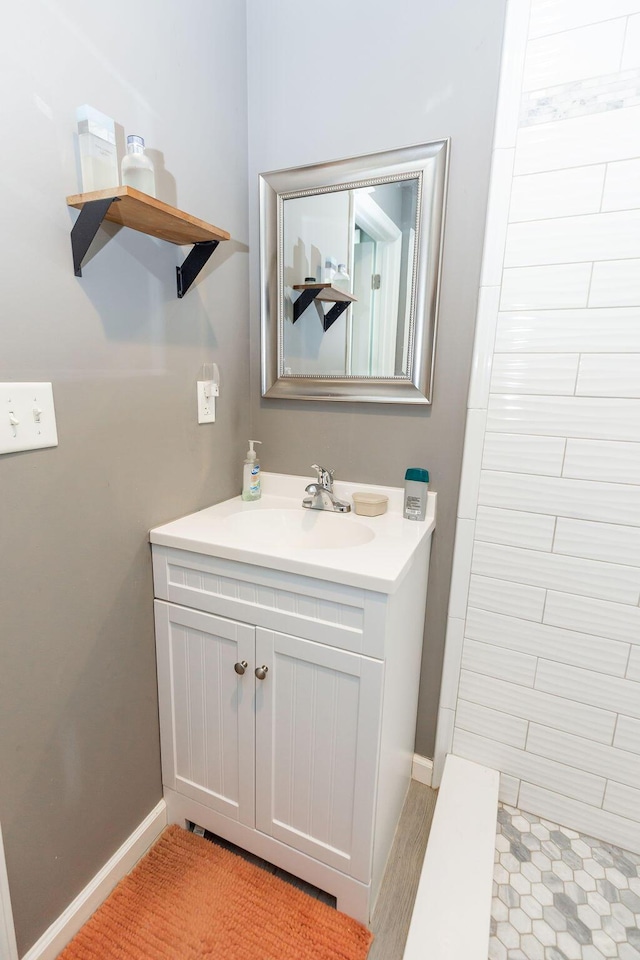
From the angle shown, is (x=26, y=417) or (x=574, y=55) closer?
(x=26, y=417)

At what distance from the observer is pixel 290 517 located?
1.43 meters

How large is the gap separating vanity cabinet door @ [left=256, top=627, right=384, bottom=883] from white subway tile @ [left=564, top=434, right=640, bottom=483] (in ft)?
2.31

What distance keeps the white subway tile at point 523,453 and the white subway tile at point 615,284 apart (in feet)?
1.11

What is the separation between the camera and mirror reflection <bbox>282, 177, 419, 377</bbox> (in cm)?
126

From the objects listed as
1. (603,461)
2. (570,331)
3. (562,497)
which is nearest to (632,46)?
(570,331)

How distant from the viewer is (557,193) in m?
1.09

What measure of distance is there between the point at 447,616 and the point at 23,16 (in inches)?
62.6

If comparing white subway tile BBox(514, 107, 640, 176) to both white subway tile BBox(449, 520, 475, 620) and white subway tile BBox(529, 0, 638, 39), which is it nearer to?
white subway tile BBox(529, 0, 638, 39)

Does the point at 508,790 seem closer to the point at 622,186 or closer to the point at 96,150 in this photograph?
the point at 622,186

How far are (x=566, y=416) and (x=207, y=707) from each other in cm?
118

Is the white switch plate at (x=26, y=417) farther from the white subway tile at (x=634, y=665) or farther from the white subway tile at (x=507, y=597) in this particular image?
the white subway tile at (x=634, y=665)

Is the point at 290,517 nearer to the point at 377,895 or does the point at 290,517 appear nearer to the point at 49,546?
the point at 49,546

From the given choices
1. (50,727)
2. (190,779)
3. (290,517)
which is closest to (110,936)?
(190,779)

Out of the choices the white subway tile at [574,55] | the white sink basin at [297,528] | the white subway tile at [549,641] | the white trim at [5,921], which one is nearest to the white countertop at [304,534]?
the white sink basin at [297,528]
